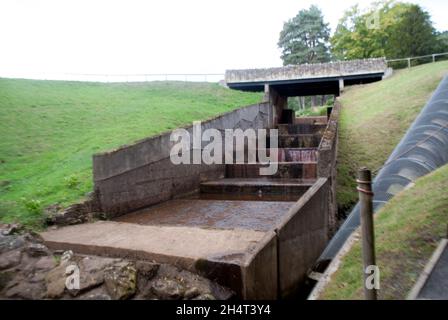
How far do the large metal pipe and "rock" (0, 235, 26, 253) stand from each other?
186 inches

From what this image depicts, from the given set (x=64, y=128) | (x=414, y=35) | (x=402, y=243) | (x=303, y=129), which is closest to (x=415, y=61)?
(x=414, y=35)

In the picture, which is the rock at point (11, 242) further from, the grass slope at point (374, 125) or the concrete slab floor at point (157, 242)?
the grass slope at point (374, 125)

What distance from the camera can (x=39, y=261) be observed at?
15.5ft

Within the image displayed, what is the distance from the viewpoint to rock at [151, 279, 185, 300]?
4062 mm

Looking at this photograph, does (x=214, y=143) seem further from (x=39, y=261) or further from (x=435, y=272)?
(x=435, y=272)

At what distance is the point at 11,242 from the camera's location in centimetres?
485

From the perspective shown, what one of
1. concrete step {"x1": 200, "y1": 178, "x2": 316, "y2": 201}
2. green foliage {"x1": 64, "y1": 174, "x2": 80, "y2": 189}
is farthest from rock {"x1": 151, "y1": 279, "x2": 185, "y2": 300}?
concrete step {"x1": 200, "y1": 178, "x2": 316, "y2": 201}

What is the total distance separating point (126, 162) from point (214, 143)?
4658mm

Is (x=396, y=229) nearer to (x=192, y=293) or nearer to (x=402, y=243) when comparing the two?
(x=402, y=243)

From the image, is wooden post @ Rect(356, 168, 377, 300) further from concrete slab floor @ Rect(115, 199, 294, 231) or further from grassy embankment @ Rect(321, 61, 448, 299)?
concrete slab floor @ Rect(115, 199, 294, 231)

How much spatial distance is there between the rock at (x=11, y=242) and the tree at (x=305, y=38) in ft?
151

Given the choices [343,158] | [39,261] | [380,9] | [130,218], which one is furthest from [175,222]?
[380,9]

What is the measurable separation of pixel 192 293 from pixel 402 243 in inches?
→ 106

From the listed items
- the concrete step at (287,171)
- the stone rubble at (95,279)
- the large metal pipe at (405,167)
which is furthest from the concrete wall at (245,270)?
the concrete step at (287,171)
